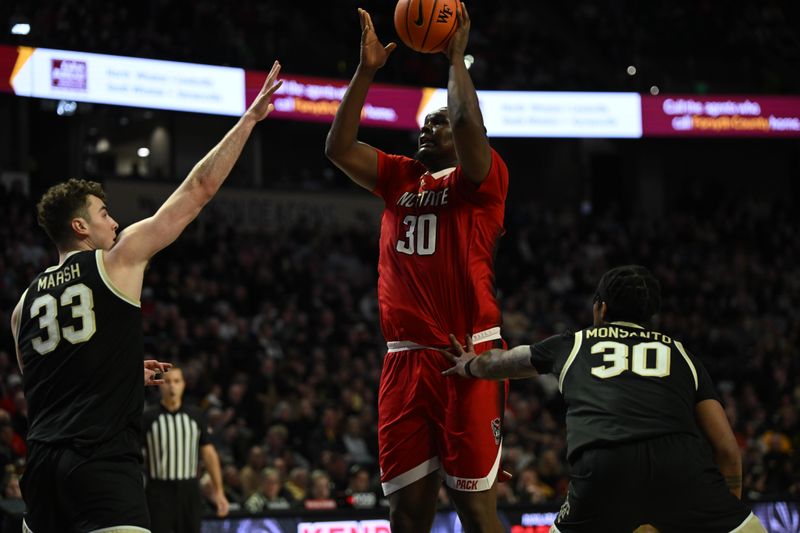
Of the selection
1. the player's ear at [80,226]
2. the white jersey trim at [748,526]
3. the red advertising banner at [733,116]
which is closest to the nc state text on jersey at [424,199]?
the player's ear at [80,226]

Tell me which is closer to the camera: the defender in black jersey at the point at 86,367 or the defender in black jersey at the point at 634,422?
the defender in black jersey at the point at 86,367

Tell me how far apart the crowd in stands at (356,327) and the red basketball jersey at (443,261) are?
532 cm

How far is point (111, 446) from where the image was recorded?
413cm

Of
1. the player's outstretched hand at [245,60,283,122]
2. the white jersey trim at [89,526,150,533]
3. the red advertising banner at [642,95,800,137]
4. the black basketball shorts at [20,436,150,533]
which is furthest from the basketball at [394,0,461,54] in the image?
the red advertising banner at [642,95,800,137]

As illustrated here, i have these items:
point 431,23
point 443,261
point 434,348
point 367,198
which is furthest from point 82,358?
point 367,198

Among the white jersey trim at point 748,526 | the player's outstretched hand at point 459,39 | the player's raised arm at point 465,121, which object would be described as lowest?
the white jersey trim at point 748,526

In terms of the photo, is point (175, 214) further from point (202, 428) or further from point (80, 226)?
point (202, 428)

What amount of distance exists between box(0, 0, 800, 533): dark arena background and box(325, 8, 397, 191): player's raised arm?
15.7ft

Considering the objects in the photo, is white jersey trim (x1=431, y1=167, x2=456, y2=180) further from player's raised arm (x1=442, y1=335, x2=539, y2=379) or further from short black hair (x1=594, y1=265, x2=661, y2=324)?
short black hair (x1=594, y1=265, x2=661, y2=324)

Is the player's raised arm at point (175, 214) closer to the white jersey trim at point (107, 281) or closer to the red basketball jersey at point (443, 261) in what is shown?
the white jersey trim at point (107, 281)

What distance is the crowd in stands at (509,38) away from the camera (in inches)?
648

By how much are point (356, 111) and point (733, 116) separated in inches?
646

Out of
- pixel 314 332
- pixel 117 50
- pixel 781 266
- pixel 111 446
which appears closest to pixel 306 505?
pixel 314 332

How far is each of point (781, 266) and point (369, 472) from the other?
→ 1144 centimetres
